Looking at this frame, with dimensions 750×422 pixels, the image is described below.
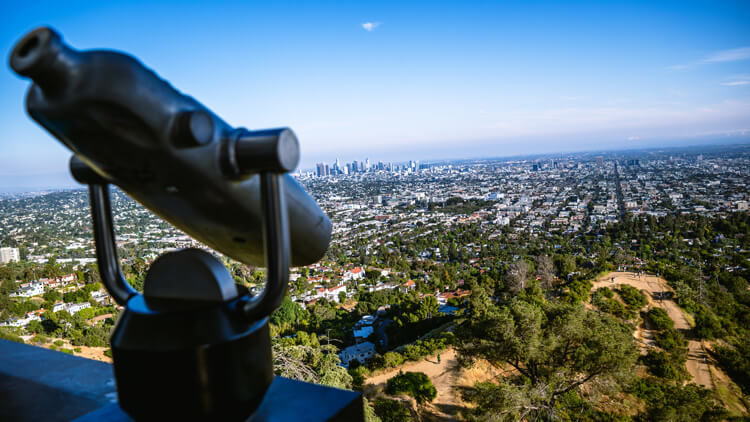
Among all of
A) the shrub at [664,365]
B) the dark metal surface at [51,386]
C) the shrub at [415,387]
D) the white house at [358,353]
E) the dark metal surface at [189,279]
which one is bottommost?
the white house at [358,353]

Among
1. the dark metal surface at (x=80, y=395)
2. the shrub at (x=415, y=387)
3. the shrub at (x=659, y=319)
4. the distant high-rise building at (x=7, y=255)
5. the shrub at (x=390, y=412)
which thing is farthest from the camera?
the distant high-rise building at (x=7, y=255)

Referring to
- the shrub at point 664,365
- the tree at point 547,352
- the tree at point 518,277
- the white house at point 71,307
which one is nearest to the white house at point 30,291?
the white house at point 71,307

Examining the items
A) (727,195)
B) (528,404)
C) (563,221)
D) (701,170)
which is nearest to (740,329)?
(528,404)

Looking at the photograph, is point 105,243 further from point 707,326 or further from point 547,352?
point 707,326

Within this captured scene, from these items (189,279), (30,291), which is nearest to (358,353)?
(189,279)

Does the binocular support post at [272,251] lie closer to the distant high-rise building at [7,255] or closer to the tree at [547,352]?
the tree at [547,352]

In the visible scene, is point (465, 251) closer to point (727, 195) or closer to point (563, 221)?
point (563, 221)
